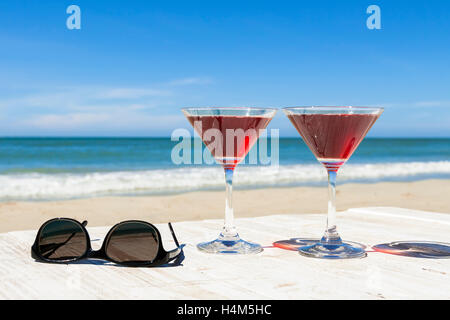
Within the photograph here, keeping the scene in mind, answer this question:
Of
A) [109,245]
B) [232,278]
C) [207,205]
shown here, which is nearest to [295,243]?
[232,278]

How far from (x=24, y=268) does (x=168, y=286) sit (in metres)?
0.46

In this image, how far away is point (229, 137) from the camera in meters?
1.87

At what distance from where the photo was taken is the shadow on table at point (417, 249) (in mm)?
1697

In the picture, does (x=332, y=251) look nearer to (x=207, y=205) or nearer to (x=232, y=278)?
(x=232, y=278)

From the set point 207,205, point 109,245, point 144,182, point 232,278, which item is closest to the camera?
point 232,278

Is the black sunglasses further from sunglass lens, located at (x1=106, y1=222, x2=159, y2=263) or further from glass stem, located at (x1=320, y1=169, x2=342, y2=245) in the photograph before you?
glass stem, located at (x1=320, y1=169, x2=342, y2=245)

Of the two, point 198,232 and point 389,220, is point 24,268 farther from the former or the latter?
point 389,220

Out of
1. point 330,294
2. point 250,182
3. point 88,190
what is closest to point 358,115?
point 330,294

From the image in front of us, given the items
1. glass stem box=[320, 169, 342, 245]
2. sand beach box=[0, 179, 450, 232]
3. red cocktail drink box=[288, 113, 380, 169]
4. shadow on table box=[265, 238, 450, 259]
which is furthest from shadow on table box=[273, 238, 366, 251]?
sand beach box=[0, 179, 450, 232]

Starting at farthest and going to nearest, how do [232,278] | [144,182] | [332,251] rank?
[144,182] < [332,251] < [232,278]

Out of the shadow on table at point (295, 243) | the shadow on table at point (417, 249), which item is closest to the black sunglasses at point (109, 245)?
the shadow on table at point (295, 243)

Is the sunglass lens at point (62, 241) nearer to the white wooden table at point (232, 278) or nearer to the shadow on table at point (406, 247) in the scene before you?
the white wooden table at point (232, 278)

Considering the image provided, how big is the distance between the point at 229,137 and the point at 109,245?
596 millimetres
